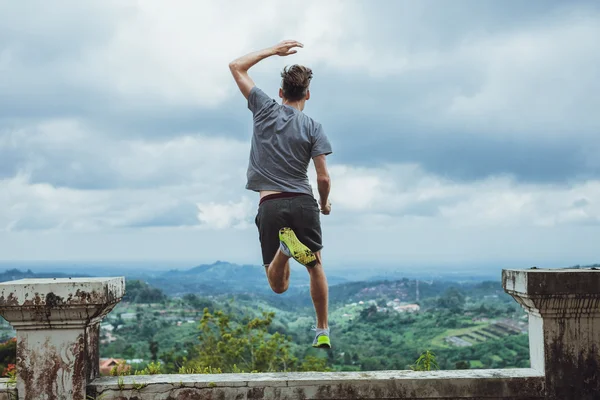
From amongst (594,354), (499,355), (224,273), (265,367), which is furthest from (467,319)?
(224,273)

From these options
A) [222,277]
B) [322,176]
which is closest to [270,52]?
[322,176]

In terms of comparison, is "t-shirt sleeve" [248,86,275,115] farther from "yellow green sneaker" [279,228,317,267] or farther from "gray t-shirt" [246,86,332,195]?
"yellow green sneaker" [279,228,317,267]

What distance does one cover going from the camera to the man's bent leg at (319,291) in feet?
16.3

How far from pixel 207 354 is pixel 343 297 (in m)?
51.1

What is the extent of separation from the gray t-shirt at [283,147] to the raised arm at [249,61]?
0.60 ft

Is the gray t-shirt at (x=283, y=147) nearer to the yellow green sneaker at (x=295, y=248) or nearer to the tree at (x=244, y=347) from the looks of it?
the yellow green sneaker at (x=295, y=248)

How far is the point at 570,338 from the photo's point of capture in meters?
4.53

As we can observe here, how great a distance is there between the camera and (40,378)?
435 centimetres

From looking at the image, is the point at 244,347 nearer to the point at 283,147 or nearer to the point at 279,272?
the point at 279,272

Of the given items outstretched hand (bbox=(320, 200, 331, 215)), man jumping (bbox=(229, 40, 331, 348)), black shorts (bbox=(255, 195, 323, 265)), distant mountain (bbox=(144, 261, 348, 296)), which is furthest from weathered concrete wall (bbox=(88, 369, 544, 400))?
distant mountain (bbox=(144, 261, 348, 296))

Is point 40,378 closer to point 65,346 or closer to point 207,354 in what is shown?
point 65,346

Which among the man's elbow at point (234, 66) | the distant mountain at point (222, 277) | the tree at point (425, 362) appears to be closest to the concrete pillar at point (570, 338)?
the tree at point (425, 362)

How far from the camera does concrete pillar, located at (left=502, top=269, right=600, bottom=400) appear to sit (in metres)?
4.48

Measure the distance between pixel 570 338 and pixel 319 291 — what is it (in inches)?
73.1
